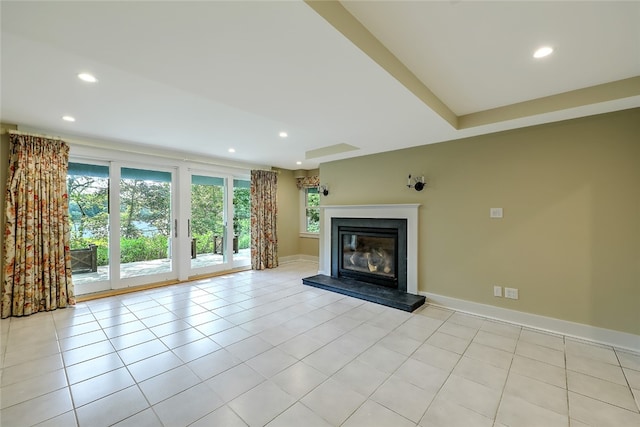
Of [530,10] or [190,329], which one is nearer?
[530,10]

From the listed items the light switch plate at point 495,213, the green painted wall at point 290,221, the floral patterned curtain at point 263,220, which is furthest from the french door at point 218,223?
the light switch plate at point 495,213

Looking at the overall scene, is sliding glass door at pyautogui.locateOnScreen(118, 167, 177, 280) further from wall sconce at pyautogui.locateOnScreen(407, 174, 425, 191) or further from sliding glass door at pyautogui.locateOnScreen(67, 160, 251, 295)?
wall sconce at pyautogui.locateOnScreen(407, 174, 425, 191)

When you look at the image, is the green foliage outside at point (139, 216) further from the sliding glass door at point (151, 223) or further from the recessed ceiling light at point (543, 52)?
the recessed ceiling light at point (543, 52)

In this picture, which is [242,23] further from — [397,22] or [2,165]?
[2,165]

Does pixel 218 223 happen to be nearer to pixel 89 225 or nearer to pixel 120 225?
pixel 120 225

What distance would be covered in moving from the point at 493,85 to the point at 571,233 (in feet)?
5.99

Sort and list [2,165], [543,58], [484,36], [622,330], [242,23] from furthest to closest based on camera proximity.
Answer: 1. [2,165]
2. [622,330]
3. [543,58]
4. [484,36]
5. [242,23]

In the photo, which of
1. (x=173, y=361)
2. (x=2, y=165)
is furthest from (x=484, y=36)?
(x=2, y=165)

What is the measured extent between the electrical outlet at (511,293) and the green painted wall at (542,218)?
0.05 meters

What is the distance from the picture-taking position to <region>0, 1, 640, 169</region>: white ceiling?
1.39 meters

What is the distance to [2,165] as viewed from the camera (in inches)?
131

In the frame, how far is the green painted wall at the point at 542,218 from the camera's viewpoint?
2588 mm

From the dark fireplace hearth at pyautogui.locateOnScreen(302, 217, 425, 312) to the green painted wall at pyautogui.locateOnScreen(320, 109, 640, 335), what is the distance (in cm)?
35

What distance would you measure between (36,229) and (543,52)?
5710mm
